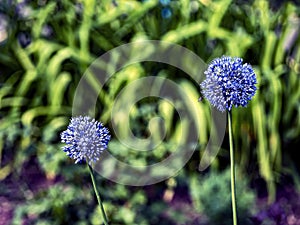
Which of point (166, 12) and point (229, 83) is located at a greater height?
point (166, 12)

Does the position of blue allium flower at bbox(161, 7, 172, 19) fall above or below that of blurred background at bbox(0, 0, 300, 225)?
above

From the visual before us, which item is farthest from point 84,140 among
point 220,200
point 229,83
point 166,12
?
point 166,12

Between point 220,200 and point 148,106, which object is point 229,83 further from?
point 148,106

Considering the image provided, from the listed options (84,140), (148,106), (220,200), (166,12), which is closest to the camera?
(84,140)

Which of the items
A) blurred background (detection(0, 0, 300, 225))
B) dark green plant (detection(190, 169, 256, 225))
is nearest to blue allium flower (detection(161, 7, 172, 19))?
blurred background (detection(0, 0, 300, 225))

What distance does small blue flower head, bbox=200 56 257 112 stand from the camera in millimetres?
1511

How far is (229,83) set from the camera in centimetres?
150

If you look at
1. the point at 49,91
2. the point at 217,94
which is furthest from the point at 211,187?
the point at 217,94

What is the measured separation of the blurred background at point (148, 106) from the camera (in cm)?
290

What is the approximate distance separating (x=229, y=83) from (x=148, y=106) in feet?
4.92

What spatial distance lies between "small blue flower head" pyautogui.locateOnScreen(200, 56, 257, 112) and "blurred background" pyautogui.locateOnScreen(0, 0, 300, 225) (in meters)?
1.34

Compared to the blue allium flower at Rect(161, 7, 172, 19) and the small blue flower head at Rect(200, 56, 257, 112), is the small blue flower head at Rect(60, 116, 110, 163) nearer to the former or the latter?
the small blue flower head at Rect(200, 56, 257, 112)

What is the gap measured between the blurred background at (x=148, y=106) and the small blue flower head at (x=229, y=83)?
1336mm

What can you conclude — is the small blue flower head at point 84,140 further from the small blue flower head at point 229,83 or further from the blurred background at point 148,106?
the blurred background at point 148,106
